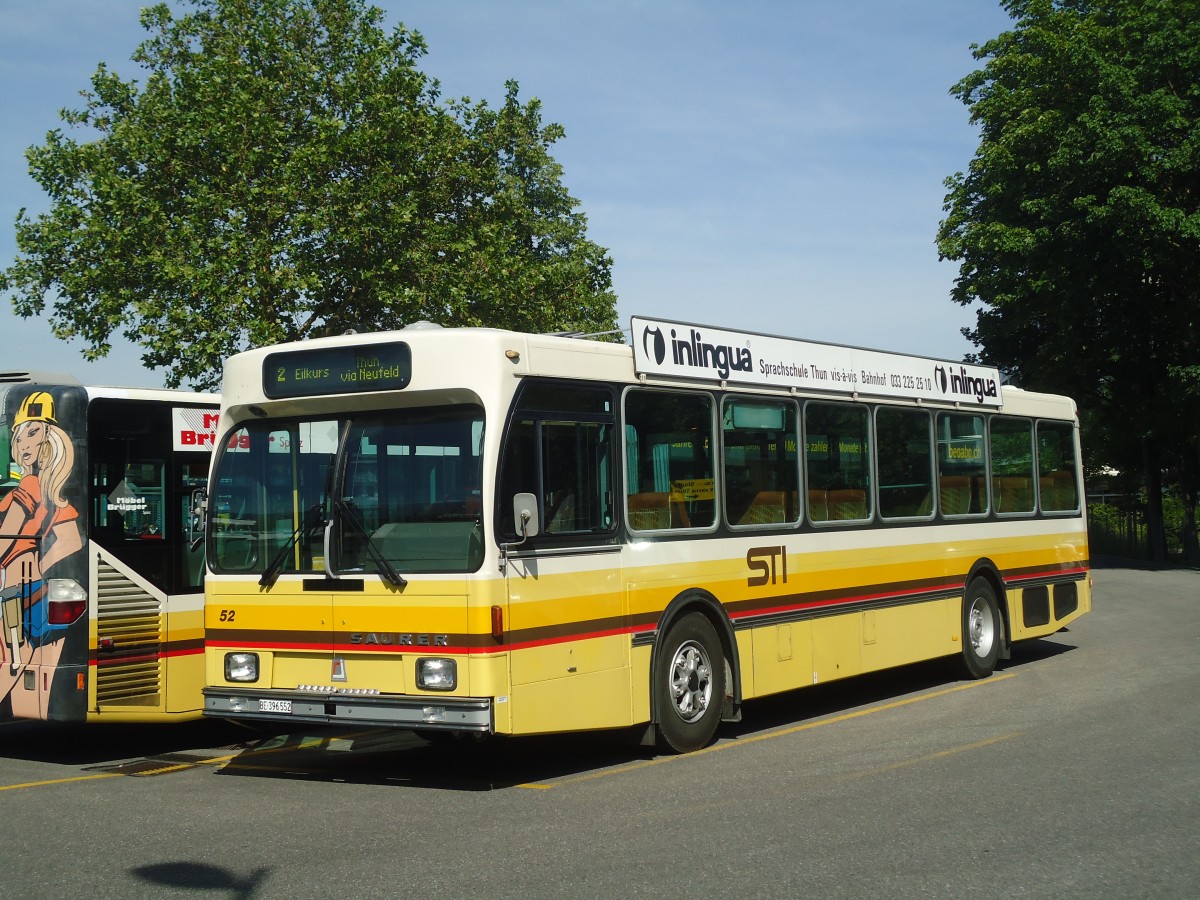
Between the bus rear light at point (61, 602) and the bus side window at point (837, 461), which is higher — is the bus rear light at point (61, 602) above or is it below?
below

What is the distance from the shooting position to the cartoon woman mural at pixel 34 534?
9938 millimetres

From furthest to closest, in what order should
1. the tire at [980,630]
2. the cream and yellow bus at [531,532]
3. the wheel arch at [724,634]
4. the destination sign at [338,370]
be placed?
1. the tire at [980,630]
2. the wheel arch at [724,634]
3. the destination sign at [338,370]
4. the cream and yellow bus at [531,532]

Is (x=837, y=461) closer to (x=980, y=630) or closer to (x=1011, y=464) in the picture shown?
(x=980, y=630)

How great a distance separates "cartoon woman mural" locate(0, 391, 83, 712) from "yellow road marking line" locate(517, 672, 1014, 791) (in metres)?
4.02

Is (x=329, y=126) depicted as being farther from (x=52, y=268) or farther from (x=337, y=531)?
(x=337, y=531)

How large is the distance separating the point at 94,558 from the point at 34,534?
0.48 meters

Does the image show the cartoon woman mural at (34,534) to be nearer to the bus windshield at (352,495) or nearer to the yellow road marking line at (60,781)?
the yellow road marking line at (60,781)

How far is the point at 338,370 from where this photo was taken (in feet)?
29.2

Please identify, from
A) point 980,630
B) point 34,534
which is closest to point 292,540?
point 34,534

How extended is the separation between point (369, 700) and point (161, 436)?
3536mm

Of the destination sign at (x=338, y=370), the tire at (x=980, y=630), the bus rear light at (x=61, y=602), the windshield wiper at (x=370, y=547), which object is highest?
the destination sign at (x=338, y=370)

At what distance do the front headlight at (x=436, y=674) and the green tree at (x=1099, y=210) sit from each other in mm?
26162

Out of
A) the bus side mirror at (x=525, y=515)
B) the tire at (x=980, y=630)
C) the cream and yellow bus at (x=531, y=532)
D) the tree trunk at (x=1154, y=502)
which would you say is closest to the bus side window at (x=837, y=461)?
the cream and yellow bus at (x=531, y=532)

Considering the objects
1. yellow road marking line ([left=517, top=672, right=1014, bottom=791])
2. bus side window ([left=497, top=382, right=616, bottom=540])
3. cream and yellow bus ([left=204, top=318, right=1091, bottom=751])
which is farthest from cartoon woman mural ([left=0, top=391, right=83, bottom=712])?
yellow road marking line ([left=517, top=672, right=1014, bottom=791])
